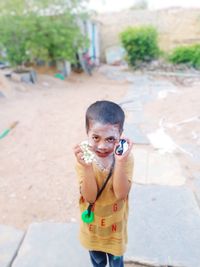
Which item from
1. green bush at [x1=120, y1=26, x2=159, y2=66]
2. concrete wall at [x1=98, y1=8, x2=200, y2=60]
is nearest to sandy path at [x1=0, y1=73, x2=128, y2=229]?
green bush at [x1=120, y1=26, x2=159, y2=66]

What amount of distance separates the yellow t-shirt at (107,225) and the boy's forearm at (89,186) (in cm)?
5

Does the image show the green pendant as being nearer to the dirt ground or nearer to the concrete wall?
the dirt ground

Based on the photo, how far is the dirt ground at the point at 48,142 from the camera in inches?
99.1

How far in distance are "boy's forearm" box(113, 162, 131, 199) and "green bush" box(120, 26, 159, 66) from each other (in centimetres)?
1199

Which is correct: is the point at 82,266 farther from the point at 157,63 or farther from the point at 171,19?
the point at 171,19

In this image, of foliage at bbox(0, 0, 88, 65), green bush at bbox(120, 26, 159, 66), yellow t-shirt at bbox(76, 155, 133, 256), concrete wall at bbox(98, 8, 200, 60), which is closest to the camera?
yellow t-shirt at bbox(76, 155, 133, 256)

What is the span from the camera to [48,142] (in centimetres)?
408

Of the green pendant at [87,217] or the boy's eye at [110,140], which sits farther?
the green pendant at [87,217]

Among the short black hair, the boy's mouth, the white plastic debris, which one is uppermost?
the short black hair

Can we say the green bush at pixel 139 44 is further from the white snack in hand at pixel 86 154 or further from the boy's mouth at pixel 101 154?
the white snack in hand at pixel 86 154

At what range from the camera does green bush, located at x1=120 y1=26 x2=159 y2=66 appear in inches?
481

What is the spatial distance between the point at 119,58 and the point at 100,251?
50.5 feet

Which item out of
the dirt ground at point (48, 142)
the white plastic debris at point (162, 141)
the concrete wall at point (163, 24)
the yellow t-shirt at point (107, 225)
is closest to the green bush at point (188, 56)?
the concrete wall at point (163, 24)

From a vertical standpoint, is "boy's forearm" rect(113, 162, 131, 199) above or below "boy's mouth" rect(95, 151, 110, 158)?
below
